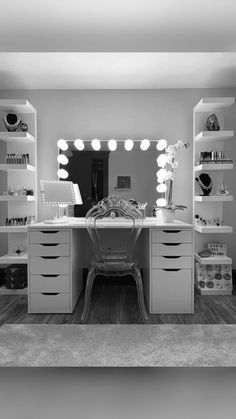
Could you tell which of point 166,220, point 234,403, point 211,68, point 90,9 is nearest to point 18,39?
point 90,9

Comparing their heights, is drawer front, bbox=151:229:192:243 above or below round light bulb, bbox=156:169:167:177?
below

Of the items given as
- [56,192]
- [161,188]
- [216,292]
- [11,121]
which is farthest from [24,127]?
[216,292]

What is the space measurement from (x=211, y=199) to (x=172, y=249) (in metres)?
0.86

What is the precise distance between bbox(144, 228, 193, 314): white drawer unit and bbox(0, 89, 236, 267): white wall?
1.22m

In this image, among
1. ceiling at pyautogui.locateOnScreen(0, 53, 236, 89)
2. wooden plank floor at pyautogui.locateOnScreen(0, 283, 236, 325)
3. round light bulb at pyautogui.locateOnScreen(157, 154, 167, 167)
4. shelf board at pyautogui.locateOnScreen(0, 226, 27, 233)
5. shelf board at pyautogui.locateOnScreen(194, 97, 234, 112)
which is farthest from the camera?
round light bulb at pyautogui.locateOnScreen(157, 154, 167, 167)

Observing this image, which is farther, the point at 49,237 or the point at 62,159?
the point at 62,159

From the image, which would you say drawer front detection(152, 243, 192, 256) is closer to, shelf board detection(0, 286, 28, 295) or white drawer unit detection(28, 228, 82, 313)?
white drawer unit detection(28, 228, 82, 313)

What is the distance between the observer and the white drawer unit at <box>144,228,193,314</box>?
256 cm

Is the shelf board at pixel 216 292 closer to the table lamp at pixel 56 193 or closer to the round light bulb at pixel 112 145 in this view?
the table lamp at pixel 56 193

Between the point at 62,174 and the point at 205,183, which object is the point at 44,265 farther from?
the point at 205,183

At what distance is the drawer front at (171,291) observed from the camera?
256 centimetres

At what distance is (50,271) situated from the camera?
2.57 meters

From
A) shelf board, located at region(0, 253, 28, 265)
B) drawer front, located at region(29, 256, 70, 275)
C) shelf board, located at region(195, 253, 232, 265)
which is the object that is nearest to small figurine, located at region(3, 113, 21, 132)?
shelf board, located at region(0, 253, 28, 265)

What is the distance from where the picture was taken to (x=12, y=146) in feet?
11.1
